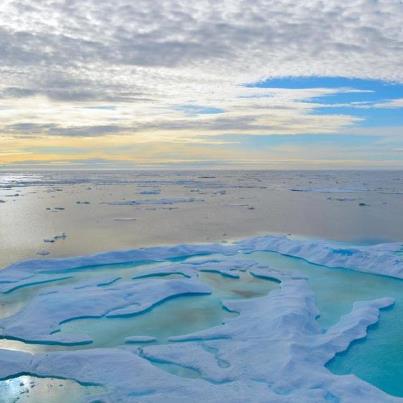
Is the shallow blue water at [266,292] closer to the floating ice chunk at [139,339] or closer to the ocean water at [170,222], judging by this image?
the floating ice chunk at [139,339]

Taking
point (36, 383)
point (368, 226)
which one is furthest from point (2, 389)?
point (368, 226)

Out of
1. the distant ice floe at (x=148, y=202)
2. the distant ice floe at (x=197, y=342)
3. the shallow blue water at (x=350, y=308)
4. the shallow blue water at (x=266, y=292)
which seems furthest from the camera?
the distant ice floe at (x=148, y=202)

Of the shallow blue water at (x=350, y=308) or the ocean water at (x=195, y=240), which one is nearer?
the shallow blue water at (x=350, y=308)

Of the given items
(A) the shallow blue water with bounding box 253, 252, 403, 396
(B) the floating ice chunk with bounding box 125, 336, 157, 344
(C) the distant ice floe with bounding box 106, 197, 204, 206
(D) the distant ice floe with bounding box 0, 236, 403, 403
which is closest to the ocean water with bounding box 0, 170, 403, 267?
(C) the distant ice floe with bounding box 106, 197, 204, 206

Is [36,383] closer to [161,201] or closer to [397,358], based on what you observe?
[397,358]

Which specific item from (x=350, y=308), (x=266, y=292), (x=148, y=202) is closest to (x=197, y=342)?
(x=266, y=292)

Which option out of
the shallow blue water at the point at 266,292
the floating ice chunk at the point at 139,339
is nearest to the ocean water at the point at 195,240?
the shallow blue water at the point at 266,292

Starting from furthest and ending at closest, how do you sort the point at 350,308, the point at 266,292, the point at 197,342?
1. the point at 266,292
2. the point at 350,308
3. the point at 197,342

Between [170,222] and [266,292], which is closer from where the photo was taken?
[266,292]

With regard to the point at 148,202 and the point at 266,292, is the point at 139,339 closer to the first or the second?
the point at 266,292
